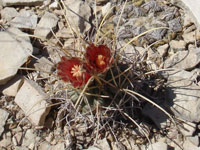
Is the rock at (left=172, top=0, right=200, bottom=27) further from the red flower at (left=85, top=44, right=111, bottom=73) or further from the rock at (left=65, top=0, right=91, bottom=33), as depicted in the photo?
the red flower at (left=85, top=44, right=111, bottom=73)

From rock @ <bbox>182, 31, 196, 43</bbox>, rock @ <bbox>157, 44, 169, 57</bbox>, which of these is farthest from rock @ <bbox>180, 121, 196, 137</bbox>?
rock @ <bbox>182, 31, 196, 43</bbox>

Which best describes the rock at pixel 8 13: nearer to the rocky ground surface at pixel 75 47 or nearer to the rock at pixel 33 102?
the rocky ground surface at pixel 75 47

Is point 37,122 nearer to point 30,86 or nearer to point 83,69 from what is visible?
point 30,86

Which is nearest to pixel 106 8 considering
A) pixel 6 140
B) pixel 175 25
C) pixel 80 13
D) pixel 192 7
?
pixel 80 13

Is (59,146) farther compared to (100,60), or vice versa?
(59,146)

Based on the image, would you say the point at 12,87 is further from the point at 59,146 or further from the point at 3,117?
the point at 59,146

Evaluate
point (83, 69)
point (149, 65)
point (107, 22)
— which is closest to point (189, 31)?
point (149, 65)
